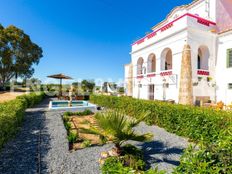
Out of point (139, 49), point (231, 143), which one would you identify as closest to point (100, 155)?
point (231, 143)

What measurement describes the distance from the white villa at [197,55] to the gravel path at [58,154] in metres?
7.98

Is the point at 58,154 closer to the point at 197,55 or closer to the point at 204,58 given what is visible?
the point at 197,55

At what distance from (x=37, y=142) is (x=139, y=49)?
16.9 meters

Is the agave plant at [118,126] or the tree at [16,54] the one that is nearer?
the agave plant at [118,126]

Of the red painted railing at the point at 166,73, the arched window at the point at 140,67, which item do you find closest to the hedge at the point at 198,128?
the red painted railing at the point at 166,73

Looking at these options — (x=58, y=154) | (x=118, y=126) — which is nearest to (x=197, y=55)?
(x=118, y=126)

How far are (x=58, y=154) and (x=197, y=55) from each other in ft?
45.5

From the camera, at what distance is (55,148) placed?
5.06 m

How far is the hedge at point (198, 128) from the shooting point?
2.00 meters

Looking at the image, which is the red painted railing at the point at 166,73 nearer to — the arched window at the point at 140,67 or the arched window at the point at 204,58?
the arched window at the point at 204,58

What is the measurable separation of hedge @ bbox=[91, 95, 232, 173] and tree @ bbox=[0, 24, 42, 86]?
102 ft

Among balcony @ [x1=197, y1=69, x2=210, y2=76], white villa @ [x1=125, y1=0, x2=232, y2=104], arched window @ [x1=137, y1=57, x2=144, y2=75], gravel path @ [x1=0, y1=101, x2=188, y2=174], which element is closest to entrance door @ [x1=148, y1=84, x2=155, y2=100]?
white villa @ [x1=125, y1=0, x2=232, y2=104]

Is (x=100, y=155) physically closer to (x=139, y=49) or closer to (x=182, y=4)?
(x=139, y=49)

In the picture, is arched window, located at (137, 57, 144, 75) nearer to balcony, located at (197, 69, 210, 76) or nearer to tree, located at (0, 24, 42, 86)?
balcony, located at (197, 69, 210, 76)
